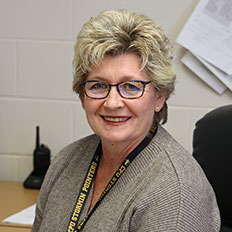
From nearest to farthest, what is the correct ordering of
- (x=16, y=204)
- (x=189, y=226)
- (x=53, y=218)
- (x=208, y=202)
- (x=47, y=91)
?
(x=189, y=226), (x=208, y=202), (x=53, y=218), (x=16, y=204), (x=47, y=91)

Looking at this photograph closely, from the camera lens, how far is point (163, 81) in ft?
4.19

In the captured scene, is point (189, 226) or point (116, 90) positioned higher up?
point (116, 90)

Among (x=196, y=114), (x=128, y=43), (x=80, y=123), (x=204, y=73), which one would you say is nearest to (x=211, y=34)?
(x=204, y=73)

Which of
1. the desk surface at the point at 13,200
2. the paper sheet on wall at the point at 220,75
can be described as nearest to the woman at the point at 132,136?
the desk surface at the point at 13,200

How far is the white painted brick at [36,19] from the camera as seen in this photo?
214cm

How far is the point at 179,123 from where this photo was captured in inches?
84.0

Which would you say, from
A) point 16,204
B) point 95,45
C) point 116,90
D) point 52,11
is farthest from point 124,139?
point 52,11

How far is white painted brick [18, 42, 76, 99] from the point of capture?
85.5 inches

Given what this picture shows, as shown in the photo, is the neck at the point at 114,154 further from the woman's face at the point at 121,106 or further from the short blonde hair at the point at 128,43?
the short blonde hair at the point at 128,43

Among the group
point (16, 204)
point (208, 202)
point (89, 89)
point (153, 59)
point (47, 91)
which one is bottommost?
point (16, 204)

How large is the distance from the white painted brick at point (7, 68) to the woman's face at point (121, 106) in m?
0.97

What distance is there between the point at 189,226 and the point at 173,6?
1.16 meters

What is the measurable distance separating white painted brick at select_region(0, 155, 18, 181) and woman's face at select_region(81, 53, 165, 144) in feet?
3.54

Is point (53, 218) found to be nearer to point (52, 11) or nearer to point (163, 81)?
point (163, 81)
